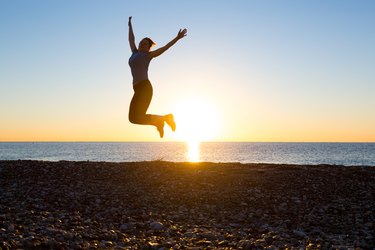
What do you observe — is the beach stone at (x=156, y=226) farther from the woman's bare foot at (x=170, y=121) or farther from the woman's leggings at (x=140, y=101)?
the woman's bare foot at (x=170, y=121)

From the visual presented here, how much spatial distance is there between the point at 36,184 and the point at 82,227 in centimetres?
Result: 582

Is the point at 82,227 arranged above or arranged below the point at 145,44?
below

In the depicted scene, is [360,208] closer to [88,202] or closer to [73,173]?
[88,202]

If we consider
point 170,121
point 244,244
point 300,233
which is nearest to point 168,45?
point 170,121

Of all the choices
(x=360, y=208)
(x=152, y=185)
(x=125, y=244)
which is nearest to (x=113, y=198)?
(x=152, y=185)

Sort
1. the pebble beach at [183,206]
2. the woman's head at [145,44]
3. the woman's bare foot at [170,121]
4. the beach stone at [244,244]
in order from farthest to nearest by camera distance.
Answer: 1. the woman's bare foot at [170,121]
2. the woman's head at [145,44]
3. the pebble beach at [183,206]
4. the beach stone at [244,244]

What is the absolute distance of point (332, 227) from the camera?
440 inches

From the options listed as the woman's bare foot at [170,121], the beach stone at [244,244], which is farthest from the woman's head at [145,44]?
the beach stone at [244,244]

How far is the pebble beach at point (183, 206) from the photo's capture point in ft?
31.0

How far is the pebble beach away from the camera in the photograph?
31.0 ft

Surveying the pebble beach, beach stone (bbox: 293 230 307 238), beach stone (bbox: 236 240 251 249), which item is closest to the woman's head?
the pebble beach

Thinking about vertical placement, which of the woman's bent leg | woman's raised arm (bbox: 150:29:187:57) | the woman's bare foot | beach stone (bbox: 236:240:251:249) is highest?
woman's raised arm (bbox: 150:29:187:57)

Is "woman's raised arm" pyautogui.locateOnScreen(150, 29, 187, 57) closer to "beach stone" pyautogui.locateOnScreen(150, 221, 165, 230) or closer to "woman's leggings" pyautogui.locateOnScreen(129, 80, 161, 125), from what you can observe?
"woman's leggings" pyautogui.locateOnScreen(129, 80, 161, 125)

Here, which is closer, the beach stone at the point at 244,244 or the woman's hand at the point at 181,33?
the beach stone at the point at 244,244
